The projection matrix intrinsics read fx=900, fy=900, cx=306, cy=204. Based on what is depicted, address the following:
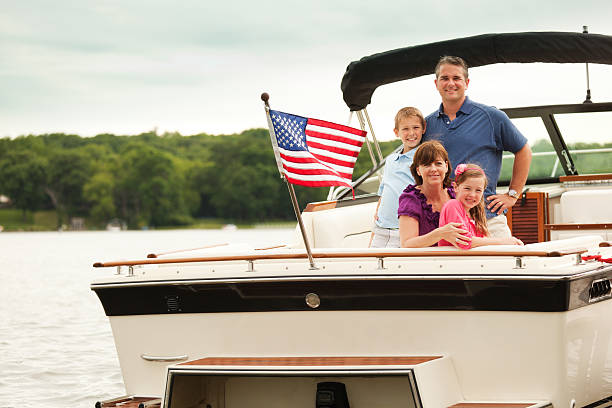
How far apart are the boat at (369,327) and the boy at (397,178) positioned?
73cm

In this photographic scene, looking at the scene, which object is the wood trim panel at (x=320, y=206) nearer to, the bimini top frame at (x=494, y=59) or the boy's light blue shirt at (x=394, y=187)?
the bimini top frame at (x=494, y=59)

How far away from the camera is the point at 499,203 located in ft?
16.0

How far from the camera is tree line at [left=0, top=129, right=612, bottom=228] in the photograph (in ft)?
274

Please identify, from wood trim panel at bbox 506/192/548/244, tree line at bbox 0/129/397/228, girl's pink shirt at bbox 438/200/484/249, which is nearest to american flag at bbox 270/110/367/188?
girl's pink shirt at bbox 438/200/484/249

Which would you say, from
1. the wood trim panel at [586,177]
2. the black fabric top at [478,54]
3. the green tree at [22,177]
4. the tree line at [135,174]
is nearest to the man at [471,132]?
the black fabric top at [478,54]

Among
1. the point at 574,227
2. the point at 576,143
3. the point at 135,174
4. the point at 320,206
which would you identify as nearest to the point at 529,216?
the point at 574,227

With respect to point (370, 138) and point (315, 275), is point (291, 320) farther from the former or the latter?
point (370, 138)

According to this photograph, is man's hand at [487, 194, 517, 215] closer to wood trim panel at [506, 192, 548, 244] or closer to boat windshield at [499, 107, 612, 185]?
wood trim panel at [506, 192, 548, 244]

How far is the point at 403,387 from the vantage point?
13.7 ft

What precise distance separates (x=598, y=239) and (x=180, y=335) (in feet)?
7.45

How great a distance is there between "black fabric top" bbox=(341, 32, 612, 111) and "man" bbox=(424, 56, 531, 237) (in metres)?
1.84

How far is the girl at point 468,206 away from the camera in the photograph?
424 cm

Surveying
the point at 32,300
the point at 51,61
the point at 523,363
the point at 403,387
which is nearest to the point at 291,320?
the point at 403,387

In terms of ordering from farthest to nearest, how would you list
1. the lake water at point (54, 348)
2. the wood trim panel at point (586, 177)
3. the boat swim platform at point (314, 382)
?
the lake water at point (54, 348) < the wood trim panel at point (586, 177) < the boat swim platform at point (314, 382)
